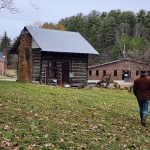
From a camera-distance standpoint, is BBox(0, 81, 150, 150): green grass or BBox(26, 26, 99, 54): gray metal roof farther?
BBox(26, 26, 99, 54): gray metal roof

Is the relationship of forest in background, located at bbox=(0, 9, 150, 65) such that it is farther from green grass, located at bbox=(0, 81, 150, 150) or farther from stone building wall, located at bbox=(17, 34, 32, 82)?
A: green grass, located at bbox=(0, 81, 150, 150)

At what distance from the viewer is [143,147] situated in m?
9.34

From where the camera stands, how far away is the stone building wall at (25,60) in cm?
3188

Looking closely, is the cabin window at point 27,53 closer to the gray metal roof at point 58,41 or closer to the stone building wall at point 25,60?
the stone building wall at point 25,60

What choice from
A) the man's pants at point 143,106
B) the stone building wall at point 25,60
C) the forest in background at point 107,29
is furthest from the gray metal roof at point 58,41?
the forest in background at point 107,29

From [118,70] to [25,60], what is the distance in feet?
117

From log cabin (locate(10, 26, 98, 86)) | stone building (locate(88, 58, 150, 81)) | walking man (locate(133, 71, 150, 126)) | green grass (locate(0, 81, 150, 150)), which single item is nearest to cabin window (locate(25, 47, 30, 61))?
log cabin (locate(10, 26, 98, 86))

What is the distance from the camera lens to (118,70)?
2571 inches

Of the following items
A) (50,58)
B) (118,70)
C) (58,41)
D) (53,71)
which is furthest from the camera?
(118,70)

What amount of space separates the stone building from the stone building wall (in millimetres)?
31511

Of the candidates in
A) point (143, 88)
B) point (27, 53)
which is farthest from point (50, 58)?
point (143, 88)

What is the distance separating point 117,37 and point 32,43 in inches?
A: 2870

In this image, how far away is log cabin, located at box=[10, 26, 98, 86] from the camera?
104ft

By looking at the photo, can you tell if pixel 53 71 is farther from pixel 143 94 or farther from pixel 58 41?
pixel 143 94
